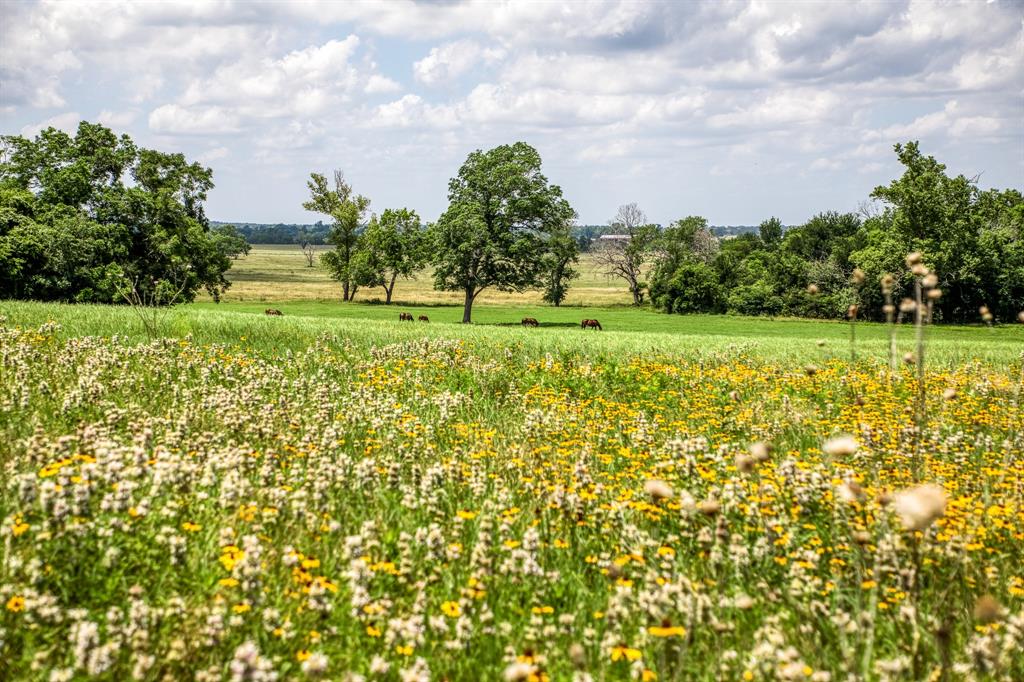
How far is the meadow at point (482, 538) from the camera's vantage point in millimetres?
3576

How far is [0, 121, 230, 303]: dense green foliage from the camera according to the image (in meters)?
41.7

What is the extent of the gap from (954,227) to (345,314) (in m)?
60.5

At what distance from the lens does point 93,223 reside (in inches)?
1849

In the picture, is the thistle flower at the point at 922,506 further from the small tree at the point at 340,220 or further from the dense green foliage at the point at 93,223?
the small tree at the point at 340,220

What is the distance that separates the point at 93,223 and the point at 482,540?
52531mm

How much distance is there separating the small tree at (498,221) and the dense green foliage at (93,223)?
20.6 m

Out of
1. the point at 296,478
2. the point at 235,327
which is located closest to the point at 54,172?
the point at 235,327

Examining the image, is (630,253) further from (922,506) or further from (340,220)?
(922,506)

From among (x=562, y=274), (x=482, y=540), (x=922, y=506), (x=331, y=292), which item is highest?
(x=562, y=274)

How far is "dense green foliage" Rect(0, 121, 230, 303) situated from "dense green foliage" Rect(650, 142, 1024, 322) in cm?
5185

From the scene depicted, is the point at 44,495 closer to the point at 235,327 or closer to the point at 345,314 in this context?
the point at 235,327

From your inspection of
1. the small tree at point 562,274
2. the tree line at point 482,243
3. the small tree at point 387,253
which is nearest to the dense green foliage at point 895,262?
the tree line at point 482,243

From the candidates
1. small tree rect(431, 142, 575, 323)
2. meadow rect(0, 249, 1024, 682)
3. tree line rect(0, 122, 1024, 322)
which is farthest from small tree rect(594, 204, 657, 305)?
meadow rect(0, 249, 1024, 682)

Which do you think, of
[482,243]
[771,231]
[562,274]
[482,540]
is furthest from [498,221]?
[771,231]
